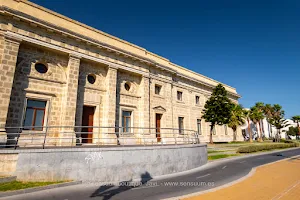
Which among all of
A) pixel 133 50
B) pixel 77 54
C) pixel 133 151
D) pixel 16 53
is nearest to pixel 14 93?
pixel 16 53

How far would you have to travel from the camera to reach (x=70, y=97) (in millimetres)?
14203

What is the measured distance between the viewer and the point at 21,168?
8.00 metres

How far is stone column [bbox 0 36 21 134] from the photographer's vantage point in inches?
443

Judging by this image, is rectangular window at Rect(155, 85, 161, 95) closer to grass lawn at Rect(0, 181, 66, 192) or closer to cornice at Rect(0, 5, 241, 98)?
cornice at Rect(0, 5, 241, 98)

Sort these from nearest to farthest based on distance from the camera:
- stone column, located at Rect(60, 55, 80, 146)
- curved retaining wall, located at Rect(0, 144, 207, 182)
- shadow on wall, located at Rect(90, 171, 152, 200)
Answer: shadow on wall, located at Rect(90, 171, 152, 200)
curved retaining wall, located at Rect(0, 144, 207, 182)
stone column, located at Rect(60, 55, 80, 146)

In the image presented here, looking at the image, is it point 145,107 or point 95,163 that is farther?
point 145,107

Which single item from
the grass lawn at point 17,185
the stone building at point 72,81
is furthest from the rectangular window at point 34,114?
the grass lawn at point 17,185

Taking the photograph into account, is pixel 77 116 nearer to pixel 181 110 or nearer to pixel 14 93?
pixel 14 93

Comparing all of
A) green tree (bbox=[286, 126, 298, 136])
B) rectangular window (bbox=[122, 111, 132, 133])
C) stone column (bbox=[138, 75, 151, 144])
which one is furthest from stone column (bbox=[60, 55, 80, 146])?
green tree (bbox=[286, 126, 298, 136])

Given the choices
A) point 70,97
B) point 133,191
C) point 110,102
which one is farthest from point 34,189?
point 110,102

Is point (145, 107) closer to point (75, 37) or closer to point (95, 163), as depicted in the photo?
point (75, 37)

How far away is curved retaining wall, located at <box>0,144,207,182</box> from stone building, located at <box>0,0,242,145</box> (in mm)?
898

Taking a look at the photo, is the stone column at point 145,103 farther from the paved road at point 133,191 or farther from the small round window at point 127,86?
the paved road at point 133,191

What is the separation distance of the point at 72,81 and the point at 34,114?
11.8 feet
